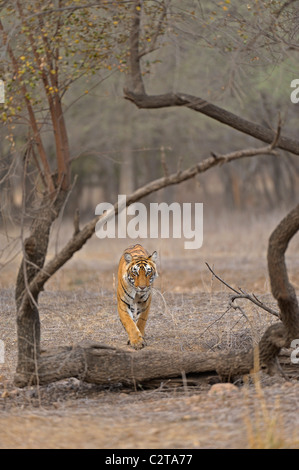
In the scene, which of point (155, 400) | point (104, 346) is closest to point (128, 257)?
point (104, 346)

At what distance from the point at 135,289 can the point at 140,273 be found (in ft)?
0.72

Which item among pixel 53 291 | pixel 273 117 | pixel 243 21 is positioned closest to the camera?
pixel 243 21

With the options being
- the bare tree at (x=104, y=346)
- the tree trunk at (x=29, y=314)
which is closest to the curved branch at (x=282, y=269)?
the bare tree at (x=104, y=346)

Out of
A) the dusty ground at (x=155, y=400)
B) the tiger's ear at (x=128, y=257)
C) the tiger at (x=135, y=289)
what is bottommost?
the dusty ground at (x=155, y=400)

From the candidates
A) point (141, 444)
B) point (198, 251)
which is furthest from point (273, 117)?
point (141, 444)

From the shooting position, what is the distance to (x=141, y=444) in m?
4.81

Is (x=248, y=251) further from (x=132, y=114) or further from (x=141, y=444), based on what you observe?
(x=141, y=444)

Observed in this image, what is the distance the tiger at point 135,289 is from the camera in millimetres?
8102

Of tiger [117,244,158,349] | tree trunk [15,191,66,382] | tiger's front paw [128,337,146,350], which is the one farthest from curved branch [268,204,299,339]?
tiger [117,244,158,349]

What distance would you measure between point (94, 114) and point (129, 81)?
2063 cm

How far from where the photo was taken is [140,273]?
26.6ft

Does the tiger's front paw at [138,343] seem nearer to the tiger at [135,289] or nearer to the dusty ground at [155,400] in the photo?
the tiger at [135,289]

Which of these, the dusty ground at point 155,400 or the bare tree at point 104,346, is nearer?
the dusty ground at point 155,400

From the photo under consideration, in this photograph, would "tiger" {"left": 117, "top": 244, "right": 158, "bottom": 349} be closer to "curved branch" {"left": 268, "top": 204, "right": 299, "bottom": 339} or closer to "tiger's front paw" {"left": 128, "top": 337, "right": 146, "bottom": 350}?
"tiger's front paw" {"left": 128, "top": 337, "right": 146, "bottom": 350}
